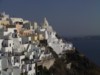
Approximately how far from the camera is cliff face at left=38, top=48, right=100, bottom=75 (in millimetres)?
A: 53891

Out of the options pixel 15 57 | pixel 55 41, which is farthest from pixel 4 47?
pixel 55 41

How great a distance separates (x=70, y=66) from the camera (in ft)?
204

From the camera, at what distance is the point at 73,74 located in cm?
5994

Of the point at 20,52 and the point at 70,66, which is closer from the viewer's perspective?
the point at 20,52

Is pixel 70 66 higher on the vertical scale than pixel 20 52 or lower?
lower

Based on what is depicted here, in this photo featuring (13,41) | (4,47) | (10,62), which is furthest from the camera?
(13,41)

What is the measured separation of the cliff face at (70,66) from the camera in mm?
53891

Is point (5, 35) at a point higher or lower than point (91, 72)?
higher

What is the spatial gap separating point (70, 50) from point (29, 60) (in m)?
24.7

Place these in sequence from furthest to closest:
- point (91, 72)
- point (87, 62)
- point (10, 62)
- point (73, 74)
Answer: point (87, 62), point (91, 72), point (73, 74), point (10, 62)

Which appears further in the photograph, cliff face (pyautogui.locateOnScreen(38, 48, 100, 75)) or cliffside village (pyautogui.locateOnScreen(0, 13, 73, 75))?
cliff face (pyautogui.locateOnScreen(38, 48, 100, 75))

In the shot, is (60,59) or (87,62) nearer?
(60,59)

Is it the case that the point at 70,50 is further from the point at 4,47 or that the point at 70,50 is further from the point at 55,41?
the point at 4,47

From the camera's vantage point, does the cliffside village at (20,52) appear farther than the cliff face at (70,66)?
No
